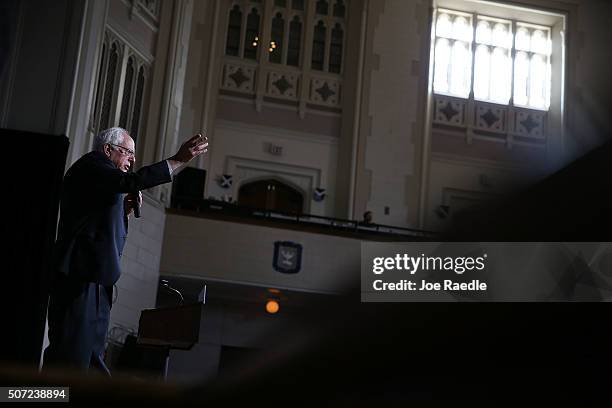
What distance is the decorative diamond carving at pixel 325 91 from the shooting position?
17344 mm

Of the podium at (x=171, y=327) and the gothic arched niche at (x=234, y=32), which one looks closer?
the podium at (x=171, y=327)

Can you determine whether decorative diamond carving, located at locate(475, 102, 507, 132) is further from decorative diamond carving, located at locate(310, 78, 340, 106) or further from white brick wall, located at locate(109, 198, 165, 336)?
white brick wall, located at locate(109, 198, 165, 336)

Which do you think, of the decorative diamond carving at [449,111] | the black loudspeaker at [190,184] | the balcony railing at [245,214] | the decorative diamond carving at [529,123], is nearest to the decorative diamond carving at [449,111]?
the decorative diamond carving at [449,111]

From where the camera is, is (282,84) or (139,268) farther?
(282,84)

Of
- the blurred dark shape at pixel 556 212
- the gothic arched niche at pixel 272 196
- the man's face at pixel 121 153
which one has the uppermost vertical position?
the gothic arched niche at pixel 272 196

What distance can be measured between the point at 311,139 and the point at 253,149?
1.33 m

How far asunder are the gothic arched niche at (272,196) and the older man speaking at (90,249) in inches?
560

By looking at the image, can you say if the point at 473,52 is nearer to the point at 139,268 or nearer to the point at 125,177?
the point at 139,268

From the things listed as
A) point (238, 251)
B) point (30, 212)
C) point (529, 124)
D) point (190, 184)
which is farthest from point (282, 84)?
point (30, 212)

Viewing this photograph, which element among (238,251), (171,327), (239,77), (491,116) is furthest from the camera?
(491,116)

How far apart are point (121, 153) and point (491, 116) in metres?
16.3

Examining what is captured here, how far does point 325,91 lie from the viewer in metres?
17.4

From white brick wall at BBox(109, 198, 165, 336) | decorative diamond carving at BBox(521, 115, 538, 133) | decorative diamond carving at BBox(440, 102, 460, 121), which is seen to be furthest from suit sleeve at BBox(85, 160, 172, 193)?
decorative diamond carving at BBox(521, 115, 538, 133)

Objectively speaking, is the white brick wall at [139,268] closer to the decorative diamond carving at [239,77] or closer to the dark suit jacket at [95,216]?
the decorative diamond carving at [239,77]
